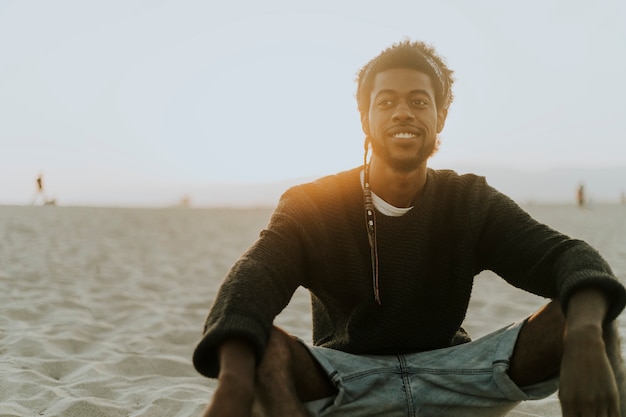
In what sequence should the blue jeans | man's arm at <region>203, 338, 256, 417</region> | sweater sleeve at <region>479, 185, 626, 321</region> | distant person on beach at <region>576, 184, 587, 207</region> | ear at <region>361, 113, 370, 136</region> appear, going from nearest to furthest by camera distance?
man's arm at <region>203, 338, 256, 417</region> < sweater sleeve at <region>479, 185, 626, 321</region> < the blue jeans < ear at <region>361, 113, 370, 136</region> < distant person on beach at <region>576, 184, 587, 207</region>

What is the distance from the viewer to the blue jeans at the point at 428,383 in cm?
204

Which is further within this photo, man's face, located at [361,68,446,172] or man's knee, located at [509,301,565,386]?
man's face, located at [361,68,446,172]

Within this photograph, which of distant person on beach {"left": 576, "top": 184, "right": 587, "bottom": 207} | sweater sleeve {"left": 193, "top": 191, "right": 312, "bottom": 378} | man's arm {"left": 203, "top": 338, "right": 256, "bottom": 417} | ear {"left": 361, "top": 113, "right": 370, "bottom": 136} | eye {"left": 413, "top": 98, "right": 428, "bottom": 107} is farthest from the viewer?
distant person on beach {"left": 576, "top": 184, "right": 587, "bottom": 207}

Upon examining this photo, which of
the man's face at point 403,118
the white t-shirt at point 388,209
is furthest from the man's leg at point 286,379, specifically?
the man's face at point 403,118

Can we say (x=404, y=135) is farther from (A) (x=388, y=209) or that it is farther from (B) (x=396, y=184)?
(A) (x=388, y=209)

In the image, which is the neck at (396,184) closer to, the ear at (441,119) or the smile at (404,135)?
the smile at (404,135)

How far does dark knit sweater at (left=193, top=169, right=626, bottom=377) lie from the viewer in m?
2.13

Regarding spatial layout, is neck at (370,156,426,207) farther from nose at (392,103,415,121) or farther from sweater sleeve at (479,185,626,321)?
sweater sleeve at (479,185,626,321)

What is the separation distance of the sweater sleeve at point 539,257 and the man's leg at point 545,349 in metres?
0.08

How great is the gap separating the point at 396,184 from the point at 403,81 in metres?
0.44

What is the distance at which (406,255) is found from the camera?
2.26 metres

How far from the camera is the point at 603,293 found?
191cm

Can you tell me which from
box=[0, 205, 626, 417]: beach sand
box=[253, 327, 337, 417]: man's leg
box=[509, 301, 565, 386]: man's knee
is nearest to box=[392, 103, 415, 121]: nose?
box=[509, 301, 565, 386]: man's knee

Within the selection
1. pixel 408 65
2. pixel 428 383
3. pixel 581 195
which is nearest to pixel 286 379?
pixel 428 383
